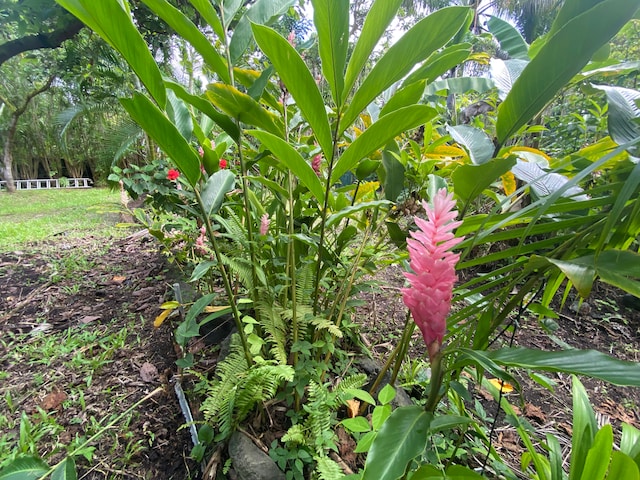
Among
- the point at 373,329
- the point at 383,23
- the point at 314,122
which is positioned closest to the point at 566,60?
the point at 383,23

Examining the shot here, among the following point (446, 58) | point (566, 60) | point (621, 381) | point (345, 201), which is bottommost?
point (621, 381)

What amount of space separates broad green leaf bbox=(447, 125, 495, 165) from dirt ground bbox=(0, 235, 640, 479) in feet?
1.89

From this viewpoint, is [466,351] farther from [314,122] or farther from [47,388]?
[47,388]

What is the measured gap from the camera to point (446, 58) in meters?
0.77

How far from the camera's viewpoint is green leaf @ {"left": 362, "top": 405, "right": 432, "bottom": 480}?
1.31 ft

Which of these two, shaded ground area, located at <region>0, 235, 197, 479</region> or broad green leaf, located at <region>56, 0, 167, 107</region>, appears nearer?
broad green leaf, located at <region>56, 0, 167, 107</region>

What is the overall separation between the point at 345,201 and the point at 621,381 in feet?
2.65

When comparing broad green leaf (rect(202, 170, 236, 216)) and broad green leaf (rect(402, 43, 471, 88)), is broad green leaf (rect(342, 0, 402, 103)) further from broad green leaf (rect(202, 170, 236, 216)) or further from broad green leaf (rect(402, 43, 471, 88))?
broad green leaf (rect(202, 170, 236, 216))

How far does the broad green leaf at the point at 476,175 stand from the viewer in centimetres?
56

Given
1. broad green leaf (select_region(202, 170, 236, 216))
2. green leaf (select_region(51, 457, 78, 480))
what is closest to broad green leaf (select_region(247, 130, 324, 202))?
broad green leaf (select_region(202, 170, 236, 216))

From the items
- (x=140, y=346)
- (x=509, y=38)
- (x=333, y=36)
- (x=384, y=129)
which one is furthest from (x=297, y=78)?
(x=140, y=346)

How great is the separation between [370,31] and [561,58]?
350 mm

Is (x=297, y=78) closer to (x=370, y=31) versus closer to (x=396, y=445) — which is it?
(x=370, y=31)

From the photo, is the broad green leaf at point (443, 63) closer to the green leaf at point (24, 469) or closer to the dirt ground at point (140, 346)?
the dirt ground at point (140, 346)
